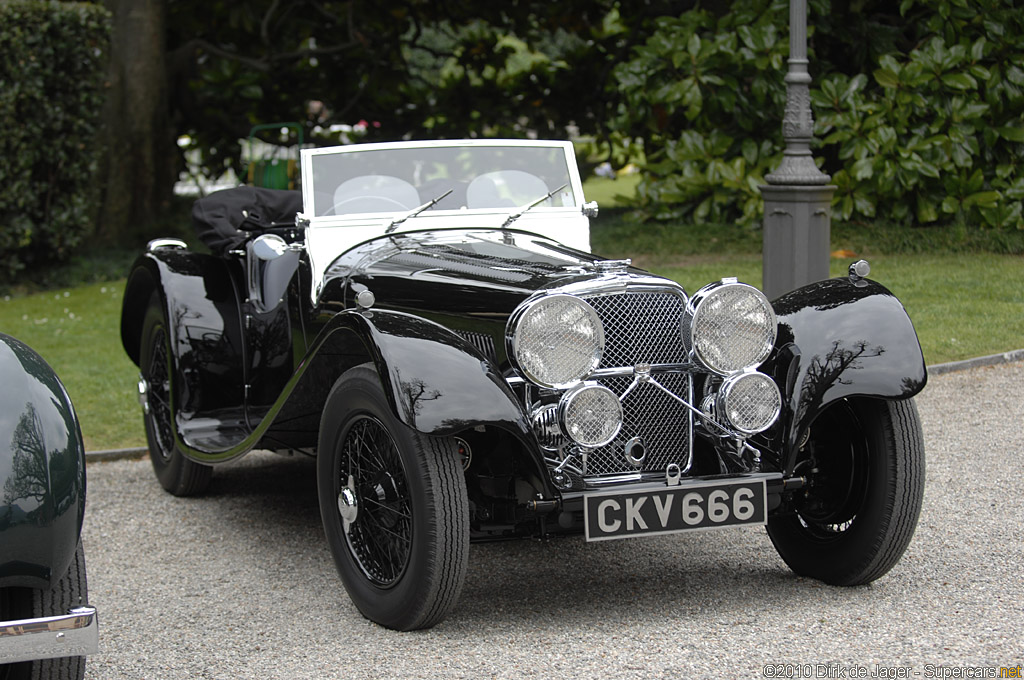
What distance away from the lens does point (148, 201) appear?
12859mm

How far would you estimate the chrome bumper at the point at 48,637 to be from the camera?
9.08 feet

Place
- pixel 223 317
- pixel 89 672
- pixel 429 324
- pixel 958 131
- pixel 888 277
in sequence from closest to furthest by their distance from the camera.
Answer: pixel 89 672
pixel 429 324
pixel 223 317
pixel 888 277
pixel 958 131

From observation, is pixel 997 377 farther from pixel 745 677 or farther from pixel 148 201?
pixel 148 201

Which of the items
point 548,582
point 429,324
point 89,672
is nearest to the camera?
point 89,672

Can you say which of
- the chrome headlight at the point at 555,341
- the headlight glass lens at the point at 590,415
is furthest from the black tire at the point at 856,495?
the chrome headlight at the point at 555,341

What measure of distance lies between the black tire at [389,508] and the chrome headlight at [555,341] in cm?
35

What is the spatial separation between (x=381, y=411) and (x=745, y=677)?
1.33m

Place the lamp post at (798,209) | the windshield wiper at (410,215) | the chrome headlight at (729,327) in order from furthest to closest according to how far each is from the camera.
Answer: the lamp post at (798,209) → the windshield wiper at (410,215) → the chrome headlight at (729,327)

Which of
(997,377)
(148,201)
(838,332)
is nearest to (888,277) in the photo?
(997,377)

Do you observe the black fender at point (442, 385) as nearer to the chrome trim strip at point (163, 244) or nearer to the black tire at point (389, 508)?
the black tire at point (389, 508)

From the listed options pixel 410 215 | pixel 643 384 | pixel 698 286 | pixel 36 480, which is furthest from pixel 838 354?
pixel 698 286

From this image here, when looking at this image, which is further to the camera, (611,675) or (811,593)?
(811,593)

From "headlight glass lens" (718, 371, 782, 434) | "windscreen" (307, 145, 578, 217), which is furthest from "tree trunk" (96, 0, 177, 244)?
"headlight glass lens" (718, 371, 782, 434)

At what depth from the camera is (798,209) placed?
7.93m
